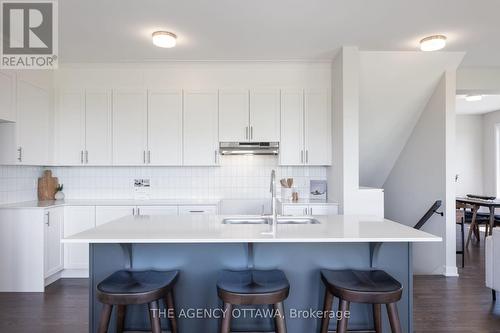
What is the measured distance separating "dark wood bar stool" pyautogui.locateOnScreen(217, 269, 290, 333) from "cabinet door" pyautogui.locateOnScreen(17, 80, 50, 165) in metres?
3.09

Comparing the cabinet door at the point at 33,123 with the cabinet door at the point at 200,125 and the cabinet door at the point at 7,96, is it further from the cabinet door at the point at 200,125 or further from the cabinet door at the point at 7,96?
Answer: the cabinet door at the point at 200,125

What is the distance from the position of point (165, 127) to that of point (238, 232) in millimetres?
2552

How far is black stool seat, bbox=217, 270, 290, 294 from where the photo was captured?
1770 millimetres

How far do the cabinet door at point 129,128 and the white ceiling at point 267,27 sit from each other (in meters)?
0.53

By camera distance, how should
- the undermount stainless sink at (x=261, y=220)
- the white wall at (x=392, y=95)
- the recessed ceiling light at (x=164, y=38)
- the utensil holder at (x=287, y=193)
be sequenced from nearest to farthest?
1. the undermount stainless sink at (x=261, y=220)
2. the recessed ceiling light at (x=164, y=38)
3. the white wall at (x=392, y=95)
4. the utensil holder at (x=287, y=193)

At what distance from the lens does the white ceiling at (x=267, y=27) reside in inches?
108

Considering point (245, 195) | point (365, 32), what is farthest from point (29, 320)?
point (365, 32)

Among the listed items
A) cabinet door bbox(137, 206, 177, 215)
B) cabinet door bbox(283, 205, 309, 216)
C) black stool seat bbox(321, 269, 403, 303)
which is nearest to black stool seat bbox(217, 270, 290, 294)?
black stool seat bbox(321, 269, 403, 303)

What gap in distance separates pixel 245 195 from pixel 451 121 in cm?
283

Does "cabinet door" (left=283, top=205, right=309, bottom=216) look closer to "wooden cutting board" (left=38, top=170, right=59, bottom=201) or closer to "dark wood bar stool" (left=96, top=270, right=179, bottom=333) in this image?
"dark wood bar stool" (left=96, top=270, right=179, bottom=333)

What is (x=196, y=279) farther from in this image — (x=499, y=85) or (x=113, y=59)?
(x=499, y=85)

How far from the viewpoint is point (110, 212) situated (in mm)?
3857

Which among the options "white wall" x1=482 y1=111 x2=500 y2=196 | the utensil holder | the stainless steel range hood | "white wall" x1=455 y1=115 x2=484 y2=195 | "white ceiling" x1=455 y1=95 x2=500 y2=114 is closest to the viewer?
the stainless steel range hood

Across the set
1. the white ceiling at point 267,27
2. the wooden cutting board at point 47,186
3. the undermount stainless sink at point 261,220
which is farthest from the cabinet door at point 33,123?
the undermount stainless sink at point 261,220
